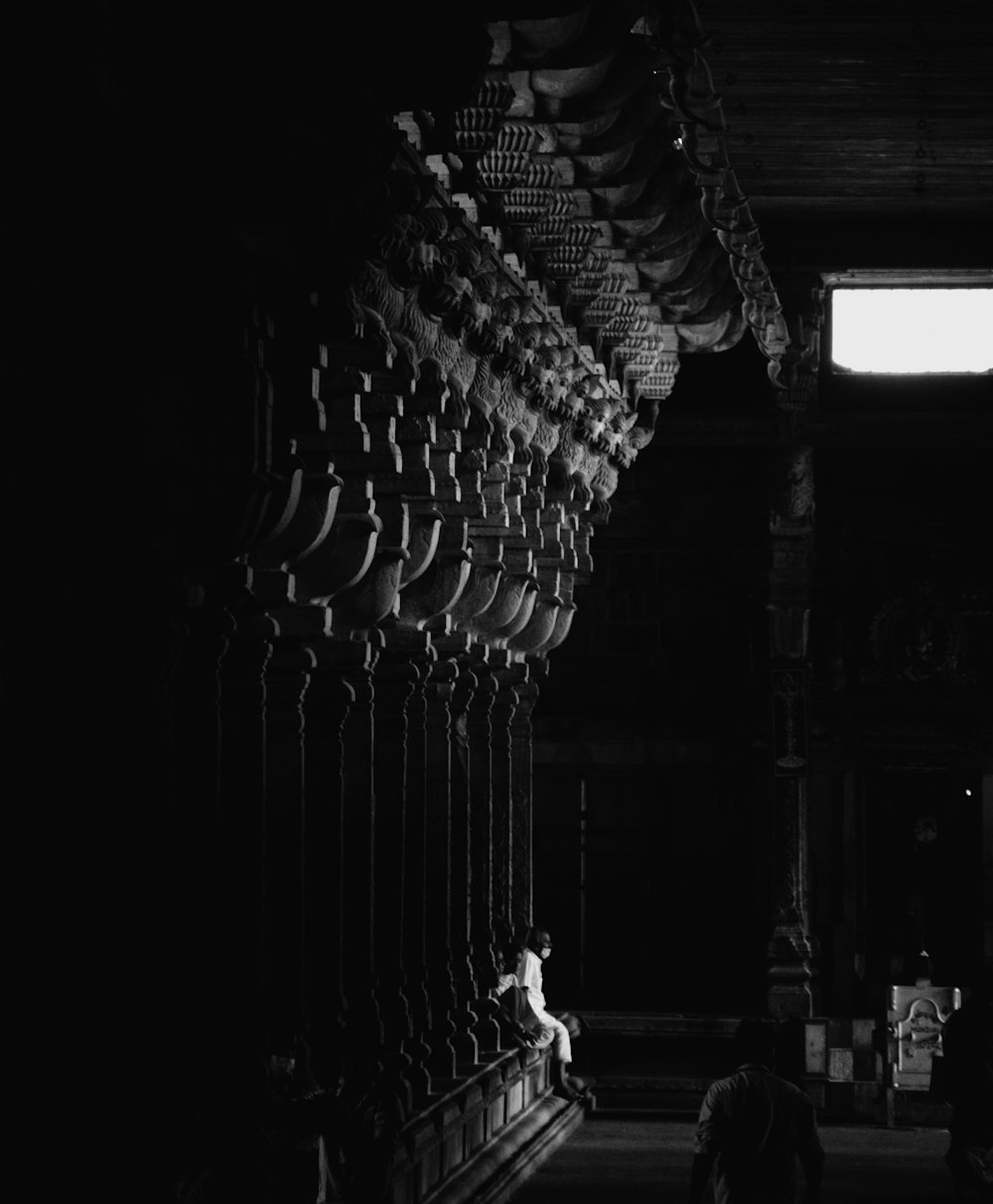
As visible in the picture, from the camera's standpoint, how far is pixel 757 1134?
8633 millimetres

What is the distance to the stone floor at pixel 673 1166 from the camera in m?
13.2

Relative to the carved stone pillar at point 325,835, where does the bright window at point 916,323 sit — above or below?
above

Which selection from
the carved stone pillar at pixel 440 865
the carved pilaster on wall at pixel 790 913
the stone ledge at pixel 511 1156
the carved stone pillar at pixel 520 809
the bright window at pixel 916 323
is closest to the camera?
the stone ledge at pixel 511 1156

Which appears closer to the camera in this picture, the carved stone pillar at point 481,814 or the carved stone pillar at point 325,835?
the carved stone pillar at point 325,835

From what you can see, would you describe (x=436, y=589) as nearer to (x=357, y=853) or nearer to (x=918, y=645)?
(x=357, y=853)

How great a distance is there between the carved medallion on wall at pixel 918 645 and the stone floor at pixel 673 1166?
432 centimetres

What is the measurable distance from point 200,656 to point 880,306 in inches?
519

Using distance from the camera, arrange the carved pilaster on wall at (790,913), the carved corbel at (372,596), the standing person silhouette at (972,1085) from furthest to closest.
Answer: the carved pilaster on wall at (790,913), the standing person silhouette at (972,1085), the carved corbel at (372,596)

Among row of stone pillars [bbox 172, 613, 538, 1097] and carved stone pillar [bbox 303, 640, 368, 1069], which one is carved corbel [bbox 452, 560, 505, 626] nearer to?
row of stone pillars [bbox 172, 613, 538, 1097]

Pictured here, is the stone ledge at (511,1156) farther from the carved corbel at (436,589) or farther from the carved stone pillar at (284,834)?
the carved corbel at (436,589)

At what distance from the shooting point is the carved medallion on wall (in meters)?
20.2

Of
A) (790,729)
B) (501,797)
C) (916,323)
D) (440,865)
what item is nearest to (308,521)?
(440,865)

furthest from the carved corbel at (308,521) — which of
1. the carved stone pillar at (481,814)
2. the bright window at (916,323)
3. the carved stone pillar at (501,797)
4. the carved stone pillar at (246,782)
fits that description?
the bright window at (916,323)

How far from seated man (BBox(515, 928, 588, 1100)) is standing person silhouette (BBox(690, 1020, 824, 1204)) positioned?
21.0ft
